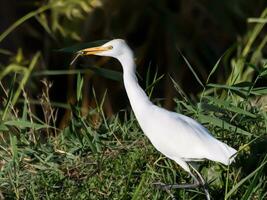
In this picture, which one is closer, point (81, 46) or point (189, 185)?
point (189, 185)

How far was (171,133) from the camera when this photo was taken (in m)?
3.89

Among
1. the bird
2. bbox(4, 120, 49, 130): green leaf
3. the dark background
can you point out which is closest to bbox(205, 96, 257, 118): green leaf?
the bird

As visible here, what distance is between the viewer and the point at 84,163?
166 inches

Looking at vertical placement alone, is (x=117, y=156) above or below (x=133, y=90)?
below

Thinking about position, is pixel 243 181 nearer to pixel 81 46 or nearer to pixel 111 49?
pixel 111 49

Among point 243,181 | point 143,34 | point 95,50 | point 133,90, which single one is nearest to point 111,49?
point 95,50

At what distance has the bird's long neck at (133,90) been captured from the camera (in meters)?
Answer: 3.98

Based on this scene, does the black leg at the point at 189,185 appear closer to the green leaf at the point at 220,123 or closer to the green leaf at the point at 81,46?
the green leaf at the point at 220,123

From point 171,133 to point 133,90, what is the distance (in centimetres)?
21

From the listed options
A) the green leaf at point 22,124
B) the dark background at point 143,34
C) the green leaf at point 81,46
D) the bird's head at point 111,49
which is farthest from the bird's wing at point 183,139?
the dark background at point 143,34

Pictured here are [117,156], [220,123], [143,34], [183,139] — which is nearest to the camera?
[183,139]

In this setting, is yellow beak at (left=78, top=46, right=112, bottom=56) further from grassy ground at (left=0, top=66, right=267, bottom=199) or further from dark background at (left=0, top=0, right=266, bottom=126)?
dark background at (left=0, top=0, right=266, bottom=126)

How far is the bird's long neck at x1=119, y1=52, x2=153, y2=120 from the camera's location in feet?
13.1

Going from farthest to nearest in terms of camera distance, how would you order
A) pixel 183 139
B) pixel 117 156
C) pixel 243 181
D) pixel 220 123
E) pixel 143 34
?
pixel 143 34
pixel 117 156
pixel 220 123
pixel 183 139
pixel 243 181
